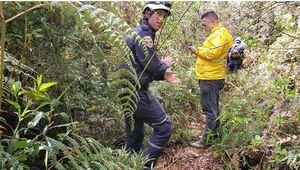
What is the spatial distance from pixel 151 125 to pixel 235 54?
1575 millimetres

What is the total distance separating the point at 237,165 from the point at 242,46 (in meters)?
1.56

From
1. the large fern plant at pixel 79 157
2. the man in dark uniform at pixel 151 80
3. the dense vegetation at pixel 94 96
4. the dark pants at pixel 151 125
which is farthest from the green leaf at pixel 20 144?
the dark pants at pixel 151 125

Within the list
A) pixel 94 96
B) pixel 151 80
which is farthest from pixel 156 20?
pixel 94 96

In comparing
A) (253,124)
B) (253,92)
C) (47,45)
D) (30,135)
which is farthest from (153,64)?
(253,92)

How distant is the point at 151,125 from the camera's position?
466 cm

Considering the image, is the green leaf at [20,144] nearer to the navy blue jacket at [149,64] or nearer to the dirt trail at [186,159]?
the navy blue jacket at [149,64]

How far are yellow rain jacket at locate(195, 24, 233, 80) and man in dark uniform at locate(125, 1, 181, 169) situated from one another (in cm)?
108

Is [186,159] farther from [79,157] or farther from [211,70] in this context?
[79,157]

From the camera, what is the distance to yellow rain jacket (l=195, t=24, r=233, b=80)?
547 centimetres

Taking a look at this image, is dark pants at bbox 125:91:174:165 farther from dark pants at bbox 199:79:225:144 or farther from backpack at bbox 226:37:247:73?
A: backpack at bbox 226:37:247:73

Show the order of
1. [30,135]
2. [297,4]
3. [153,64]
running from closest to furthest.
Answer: [30,135]
[297,4]
[153,64]

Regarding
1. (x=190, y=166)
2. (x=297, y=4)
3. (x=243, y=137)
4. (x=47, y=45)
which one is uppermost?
(x=297, y=4)

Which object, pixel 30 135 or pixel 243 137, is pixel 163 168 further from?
pixel 30 135

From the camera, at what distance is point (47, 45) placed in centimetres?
361
